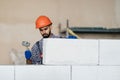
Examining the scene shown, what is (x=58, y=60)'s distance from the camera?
9.61 feet

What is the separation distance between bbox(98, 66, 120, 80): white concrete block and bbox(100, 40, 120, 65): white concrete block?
5 centimetres

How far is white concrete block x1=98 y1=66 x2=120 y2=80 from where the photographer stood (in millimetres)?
2947

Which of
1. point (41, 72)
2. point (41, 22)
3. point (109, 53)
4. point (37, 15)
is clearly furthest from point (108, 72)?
point (37, 15)

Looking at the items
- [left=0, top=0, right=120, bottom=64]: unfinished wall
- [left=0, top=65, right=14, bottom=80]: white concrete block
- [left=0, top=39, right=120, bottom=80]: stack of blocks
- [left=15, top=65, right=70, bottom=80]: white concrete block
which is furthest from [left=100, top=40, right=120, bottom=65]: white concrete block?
[left=0, top=0, right=120, bottom=64]: unfinished wall

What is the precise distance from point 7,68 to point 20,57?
2099 millimetres

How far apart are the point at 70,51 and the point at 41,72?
330 mm

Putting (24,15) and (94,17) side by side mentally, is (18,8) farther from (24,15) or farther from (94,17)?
(94,17)

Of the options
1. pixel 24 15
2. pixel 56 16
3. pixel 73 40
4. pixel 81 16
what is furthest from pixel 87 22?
pixel 73 40

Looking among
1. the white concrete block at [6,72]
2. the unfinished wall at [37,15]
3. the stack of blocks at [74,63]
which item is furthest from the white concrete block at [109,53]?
the unfinished wall at [37,15]

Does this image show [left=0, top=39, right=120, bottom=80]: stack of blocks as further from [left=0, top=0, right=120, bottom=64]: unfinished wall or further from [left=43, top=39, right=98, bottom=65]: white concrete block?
[left=0, top=0, right=120, bottom=64]: unfinished wall

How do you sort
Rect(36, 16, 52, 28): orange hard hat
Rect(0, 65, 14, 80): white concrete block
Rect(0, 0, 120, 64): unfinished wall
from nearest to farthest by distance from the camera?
Rect(0, 65, 14, 80): white concrete block < Rect(36, 16, 52, 28): orange hard hat < Rect(0, 0, 120, 64): unfinished wall

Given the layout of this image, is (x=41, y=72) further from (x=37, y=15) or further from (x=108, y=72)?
(x=37, y=15)

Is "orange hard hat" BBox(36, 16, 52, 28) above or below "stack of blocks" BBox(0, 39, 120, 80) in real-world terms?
above

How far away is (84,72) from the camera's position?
2932 mm
